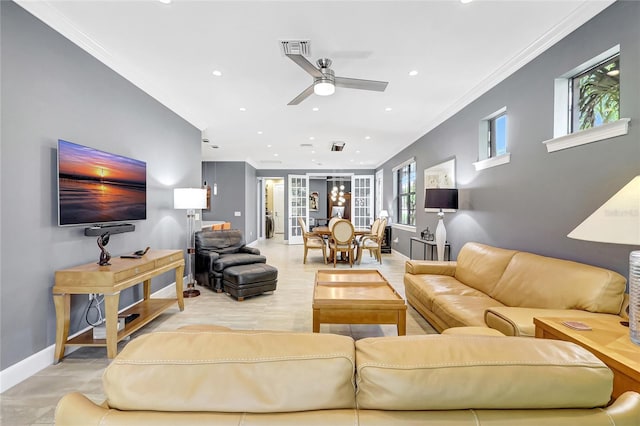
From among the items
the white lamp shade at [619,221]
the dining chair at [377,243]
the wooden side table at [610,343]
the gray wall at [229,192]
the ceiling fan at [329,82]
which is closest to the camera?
the wooden side table at [610,343]

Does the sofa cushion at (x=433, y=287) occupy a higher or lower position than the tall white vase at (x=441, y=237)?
lower

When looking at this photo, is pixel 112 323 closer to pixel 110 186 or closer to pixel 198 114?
pixel 110 186

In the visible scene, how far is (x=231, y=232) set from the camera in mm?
5168

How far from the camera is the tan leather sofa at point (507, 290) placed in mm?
1887

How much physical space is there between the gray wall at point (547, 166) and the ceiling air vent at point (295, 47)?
2.22m

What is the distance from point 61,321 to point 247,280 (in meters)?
1.97

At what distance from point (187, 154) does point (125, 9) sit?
8.81 ft

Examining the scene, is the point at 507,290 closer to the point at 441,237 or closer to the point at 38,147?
the point at 441,237

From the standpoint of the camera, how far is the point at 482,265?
307 cm

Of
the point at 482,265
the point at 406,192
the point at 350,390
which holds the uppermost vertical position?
the point at 406,192

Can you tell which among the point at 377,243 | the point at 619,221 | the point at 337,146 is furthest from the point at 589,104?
the point at 337,146

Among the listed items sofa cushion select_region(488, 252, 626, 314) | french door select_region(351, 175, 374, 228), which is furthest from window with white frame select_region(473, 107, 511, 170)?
french door select_region(351, 175, 374, 228)

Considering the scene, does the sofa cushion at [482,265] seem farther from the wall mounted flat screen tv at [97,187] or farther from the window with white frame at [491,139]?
the wall mounted flat screen tv at [97,187]

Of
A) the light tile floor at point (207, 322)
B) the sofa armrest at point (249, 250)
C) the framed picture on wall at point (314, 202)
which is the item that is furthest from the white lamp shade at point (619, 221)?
the framed picture on wall at point (314, 202)
